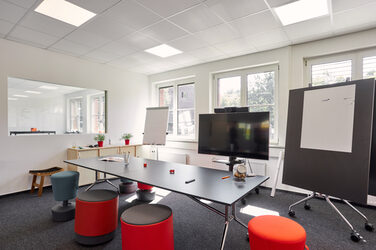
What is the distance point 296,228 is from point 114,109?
480 cm

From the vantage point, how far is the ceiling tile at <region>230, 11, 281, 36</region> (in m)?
2.90

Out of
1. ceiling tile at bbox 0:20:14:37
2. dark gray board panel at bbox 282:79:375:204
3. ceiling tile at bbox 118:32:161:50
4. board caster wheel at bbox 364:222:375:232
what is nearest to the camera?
dark gray board panel at bbox 282:79:375:204

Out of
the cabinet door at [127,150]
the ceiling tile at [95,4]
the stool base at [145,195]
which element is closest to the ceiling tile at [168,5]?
the ceiling tile at [95,4]

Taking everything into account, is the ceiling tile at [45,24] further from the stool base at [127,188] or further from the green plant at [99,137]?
the stool base at [127,188]

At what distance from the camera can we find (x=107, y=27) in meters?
3.17

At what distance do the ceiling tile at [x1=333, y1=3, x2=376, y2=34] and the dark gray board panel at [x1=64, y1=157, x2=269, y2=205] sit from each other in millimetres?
2582

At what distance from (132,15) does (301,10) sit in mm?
2316

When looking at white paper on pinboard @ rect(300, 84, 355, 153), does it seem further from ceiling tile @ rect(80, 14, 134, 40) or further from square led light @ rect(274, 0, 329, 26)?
ceiling tile @ rect(80, 14, 134, 40)

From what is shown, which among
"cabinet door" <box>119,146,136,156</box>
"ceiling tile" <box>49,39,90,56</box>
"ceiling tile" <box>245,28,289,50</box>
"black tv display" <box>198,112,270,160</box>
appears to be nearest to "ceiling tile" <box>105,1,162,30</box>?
"ceiling tile" <box>49,39,90,56</box>

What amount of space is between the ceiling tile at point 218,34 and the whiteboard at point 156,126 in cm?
178

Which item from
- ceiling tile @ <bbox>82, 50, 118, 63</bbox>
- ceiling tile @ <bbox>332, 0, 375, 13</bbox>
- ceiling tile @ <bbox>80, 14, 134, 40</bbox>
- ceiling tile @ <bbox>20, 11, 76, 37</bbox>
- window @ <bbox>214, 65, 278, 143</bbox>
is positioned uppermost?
ceiling tile @ <bbox>332, 0, 375, 13</bbox>

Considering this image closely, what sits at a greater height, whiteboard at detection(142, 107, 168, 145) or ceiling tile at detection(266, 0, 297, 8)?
ceiling tile at detection(266, 0, 297, 8)

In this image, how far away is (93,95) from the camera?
4918 millimetres

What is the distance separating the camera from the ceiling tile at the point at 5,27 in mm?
3037
